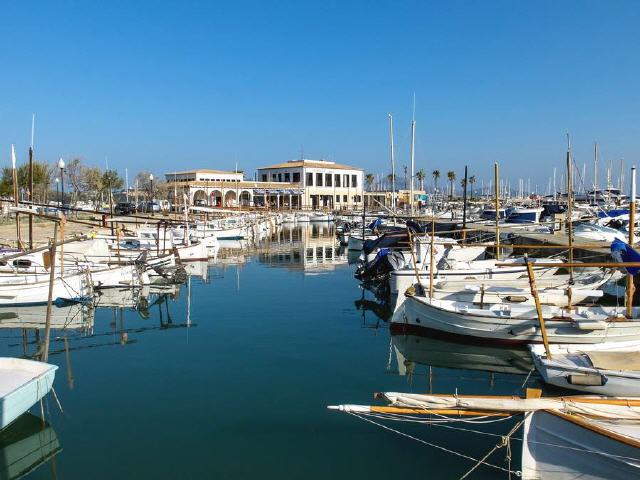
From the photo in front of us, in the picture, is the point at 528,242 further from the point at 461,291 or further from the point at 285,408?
the point at 285,408

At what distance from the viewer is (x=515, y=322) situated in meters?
15.0

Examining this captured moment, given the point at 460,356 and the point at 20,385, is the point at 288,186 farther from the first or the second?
the point at 20,385

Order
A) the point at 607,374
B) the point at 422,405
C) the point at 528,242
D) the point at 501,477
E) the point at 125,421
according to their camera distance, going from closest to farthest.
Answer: the point at 422,405 < the point at 501,477 < the point at 607,374 < the point at 125,421 < the point at 528,242

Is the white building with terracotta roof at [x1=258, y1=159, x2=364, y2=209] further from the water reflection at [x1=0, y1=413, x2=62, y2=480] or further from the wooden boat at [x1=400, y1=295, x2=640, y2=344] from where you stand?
the water reflection at [x1=0, y1=413, x2=62, y2=480]

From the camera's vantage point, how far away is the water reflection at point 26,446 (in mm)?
9242

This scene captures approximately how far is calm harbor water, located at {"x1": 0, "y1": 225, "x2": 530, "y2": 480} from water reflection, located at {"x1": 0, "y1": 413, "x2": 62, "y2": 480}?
0.03m

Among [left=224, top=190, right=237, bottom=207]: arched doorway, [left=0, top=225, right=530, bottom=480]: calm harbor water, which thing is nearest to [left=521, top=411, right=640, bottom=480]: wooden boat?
[left=0, top=225, right=530, bottom=480]: calm harbor water

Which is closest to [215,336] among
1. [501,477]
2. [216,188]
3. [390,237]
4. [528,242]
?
[501,477]

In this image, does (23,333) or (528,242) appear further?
(528,242)

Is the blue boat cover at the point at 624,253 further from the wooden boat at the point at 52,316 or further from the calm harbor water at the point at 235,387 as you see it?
the wooden boat at the point at 52,316

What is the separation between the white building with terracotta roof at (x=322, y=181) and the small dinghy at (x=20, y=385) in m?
87.8

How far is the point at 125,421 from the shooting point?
36.0ft

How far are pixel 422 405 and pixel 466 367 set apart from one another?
24.3 feet

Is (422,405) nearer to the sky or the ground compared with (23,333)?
nearer to the sky
